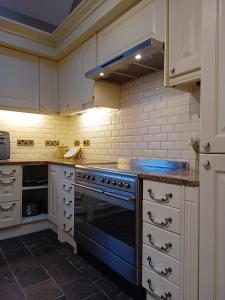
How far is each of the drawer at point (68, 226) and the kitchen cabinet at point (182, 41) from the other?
5.33 ft

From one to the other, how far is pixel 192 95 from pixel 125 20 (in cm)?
94

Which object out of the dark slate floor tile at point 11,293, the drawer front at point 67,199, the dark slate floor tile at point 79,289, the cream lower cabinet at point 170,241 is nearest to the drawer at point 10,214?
the drawer front at point 67,199

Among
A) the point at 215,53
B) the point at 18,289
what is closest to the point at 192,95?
the point at 215,53

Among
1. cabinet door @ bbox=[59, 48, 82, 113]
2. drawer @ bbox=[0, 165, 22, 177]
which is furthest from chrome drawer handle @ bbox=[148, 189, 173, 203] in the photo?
drawer @ bbox=[0, 165, 22, 177]

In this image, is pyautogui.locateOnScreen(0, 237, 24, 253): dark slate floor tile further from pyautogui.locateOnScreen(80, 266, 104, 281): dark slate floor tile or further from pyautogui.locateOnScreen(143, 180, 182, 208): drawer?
pyautogui.locateOnScreen(143, 180, 182, 208): drawer

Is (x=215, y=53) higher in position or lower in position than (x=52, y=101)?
lower

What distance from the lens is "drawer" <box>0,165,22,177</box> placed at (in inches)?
98.0

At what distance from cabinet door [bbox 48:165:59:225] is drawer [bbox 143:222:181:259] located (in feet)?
4.72

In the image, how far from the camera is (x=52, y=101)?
321 cm

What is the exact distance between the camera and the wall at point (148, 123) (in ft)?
6.00

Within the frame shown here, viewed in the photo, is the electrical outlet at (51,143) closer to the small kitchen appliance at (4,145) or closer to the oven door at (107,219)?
the small kitchen appliance at (4,145)

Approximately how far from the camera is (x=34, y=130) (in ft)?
10.7

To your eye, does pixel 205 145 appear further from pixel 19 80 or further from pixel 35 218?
pixel 19 80

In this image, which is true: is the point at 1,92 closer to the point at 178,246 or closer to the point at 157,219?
the point at 157,219
